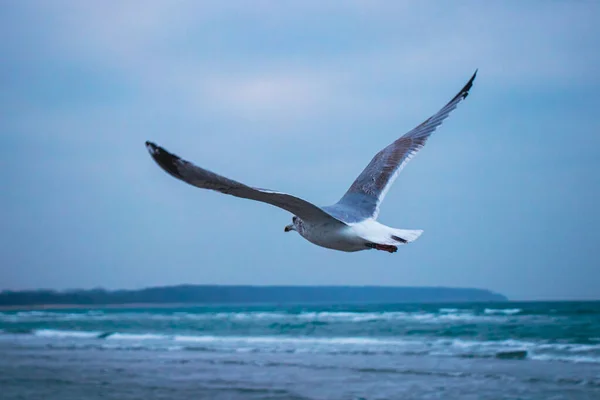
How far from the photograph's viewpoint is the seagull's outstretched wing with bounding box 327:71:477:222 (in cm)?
588

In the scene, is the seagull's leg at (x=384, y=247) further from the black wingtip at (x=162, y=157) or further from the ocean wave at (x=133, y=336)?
the ocean wave at (x=133, y=336)

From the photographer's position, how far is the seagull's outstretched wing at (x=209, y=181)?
3652mm

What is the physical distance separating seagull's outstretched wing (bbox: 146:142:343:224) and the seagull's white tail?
0.90m

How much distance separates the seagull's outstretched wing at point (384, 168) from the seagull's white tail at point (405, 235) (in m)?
0.33

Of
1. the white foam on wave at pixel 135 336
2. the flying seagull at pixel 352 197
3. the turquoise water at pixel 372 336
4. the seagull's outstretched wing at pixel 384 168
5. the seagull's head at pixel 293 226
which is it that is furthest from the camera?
the white foam on wave at pixel 135 336

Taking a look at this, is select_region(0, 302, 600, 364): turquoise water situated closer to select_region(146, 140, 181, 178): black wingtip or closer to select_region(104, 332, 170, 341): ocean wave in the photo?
select_region(104, 332, 170, 341): ocean wave

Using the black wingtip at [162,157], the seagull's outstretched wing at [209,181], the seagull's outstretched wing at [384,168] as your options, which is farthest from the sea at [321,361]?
the black wingtip at [162,157]

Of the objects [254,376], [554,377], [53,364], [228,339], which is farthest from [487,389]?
[228,339]

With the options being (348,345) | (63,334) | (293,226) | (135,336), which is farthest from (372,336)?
(293,226)

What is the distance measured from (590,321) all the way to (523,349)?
299 inches

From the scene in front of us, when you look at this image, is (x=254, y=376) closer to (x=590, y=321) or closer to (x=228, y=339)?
(x=228, y=339)

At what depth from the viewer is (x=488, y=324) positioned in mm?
21781

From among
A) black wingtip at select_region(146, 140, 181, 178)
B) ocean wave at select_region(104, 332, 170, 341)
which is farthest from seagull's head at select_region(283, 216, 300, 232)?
ocean wave at select_region(104, 332, 170, 341)

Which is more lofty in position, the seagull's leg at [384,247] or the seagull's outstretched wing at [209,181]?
the seagull's outstretched wing at [209,181]
